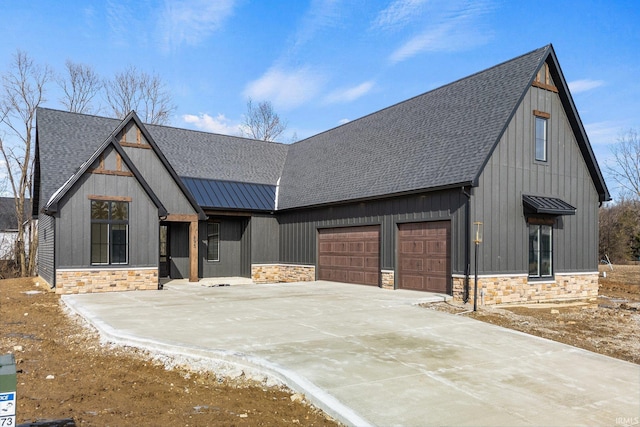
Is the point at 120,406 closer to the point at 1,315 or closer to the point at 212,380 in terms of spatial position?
the point at 212,380

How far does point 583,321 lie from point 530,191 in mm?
4750

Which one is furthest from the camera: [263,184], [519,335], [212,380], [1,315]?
[263,184]

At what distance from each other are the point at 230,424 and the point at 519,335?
6.15m

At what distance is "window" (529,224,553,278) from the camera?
48.7 ft

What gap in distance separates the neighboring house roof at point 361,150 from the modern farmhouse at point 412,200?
66 millimetres

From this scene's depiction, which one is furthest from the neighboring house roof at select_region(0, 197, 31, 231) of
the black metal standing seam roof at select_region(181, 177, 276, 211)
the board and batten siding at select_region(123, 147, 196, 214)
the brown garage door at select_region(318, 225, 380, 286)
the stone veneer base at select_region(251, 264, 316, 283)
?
the brown garage door at select_region(318, 225, 380, 286)

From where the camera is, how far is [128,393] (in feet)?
19.5

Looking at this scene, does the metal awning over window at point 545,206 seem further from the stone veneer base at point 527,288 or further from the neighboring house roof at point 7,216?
the neighboring house roof at point 7,216

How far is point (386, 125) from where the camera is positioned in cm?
1939

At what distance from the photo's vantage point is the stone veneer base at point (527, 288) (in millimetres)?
13578

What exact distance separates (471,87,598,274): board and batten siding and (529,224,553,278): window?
0.24 metres

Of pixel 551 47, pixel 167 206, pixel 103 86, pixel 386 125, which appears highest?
pixel 103 86

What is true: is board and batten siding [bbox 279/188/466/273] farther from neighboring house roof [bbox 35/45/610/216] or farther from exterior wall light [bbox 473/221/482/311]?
exterior wall light [bbox 473/221/482/311]

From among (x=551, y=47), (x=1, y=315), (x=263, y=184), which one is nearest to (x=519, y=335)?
(x=551, y=47)
